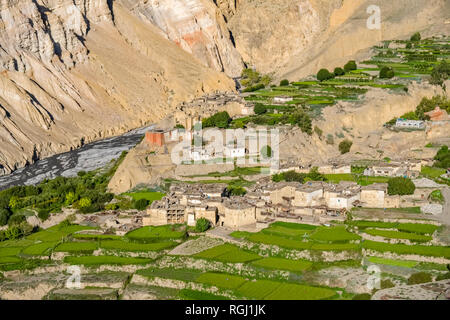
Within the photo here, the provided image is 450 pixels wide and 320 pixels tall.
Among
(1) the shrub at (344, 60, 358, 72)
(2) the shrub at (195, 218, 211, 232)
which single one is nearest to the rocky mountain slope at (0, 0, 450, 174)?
(1) the shrub at (344, 60, 358, 72)

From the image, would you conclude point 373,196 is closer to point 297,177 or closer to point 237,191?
point 297,177

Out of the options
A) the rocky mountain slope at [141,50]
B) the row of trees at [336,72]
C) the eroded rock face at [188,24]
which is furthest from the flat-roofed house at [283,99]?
the eroded rock face at [188,24]

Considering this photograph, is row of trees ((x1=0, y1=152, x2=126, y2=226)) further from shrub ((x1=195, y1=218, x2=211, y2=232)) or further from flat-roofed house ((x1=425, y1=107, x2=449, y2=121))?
flat-roofed house ((x1=425, y1=107, x2=449, y2=121))

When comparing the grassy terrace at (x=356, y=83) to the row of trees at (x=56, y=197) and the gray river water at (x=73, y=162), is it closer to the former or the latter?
the gray river water at (x=73, y=162)

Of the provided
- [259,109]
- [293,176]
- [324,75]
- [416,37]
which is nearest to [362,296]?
[293,176]

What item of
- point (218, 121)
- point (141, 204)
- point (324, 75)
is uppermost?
point (324, 75)
